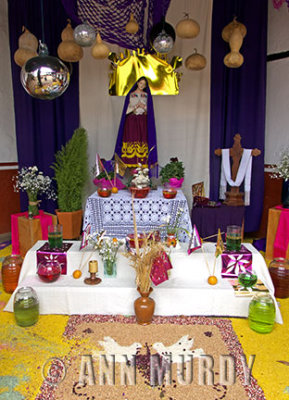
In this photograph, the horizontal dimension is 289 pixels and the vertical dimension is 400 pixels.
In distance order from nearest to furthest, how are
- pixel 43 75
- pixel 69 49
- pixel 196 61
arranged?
1. pixel 43 75
2. pixel 69 49
3. pixel 196 61

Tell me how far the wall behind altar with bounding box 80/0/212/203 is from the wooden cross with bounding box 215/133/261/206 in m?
0.51

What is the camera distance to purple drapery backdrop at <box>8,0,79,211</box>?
4902mm

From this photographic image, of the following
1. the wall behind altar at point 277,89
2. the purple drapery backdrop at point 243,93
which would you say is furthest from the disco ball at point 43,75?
the wall behind altar at point 277,89

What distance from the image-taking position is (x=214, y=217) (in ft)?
14.8

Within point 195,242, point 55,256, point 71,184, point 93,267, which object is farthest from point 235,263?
point 71,184

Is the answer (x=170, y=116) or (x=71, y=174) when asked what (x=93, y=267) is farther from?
(x=170, y=116)

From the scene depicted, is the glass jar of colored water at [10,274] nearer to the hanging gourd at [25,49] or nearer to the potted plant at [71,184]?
the potted plant at [71,184]

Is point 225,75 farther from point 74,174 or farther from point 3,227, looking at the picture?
point 3,227

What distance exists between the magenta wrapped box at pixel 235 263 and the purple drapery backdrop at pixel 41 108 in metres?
3.33

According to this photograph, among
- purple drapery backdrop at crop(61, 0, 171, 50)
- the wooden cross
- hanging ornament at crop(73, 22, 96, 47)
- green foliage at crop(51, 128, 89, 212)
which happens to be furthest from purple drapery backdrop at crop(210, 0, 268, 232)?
hanging ornament at crop(73, 22, 96, 47)

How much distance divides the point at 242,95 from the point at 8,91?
11.7 ft

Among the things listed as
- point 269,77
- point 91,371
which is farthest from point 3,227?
point 269,77

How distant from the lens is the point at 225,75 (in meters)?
5.03

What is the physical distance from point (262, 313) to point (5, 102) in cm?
462
